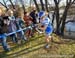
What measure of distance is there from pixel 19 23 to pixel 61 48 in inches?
75.2

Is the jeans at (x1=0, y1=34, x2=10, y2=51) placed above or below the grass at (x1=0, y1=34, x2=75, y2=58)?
above

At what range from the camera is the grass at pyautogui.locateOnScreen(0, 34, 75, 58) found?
8695 mm

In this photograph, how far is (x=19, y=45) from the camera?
9570 mm

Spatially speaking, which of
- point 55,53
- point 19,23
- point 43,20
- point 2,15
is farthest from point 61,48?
point 2,15

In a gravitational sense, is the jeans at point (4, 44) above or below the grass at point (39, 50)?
above

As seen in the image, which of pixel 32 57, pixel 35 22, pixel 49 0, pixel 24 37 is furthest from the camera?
pixel 49 0

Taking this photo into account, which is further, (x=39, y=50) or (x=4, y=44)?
(x=39, y=50)

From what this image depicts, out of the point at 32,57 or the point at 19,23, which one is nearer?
the point at 32,57

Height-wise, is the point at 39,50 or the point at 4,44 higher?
the point at 4,44

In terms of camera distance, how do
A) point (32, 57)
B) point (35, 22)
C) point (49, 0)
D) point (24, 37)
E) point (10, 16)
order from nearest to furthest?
1. point (32, 57)
2. point (10, 16)
3. point (24, 37)
4. point (35, 22)
5. point (49, 0)

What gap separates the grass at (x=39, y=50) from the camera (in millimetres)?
8695

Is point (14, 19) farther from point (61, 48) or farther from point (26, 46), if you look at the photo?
point (61, 48)

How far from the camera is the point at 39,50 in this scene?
9.20 meters

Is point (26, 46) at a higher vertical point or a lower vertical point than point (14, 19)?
lower
